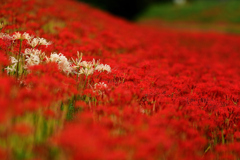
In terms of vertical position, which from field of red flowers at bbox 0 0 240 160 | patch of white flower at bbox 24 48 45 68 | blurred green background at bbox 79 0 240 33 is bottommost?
field of red flowers at bbox 0 0 240 160

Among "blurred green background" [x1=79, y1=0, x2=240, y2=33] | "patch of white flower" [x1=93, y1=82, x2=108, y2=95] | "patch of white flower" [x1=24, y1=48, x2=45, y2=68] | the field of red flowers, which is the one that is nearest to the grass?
"blurred green background" [x1=79, y1=0, x2=240, y2=33]

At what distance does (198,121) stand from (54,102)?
176 cm

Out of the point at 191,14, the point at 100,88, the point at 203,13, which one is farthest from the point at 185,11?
the point at 100,88

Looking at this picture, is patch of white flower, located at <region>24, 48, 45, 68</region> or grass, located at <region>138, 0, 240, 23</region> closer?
Result: patch of white flower, located at <region>24, 48, 45, 68</region>

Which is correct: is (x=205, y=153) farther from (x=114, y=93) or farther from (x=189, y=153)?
(x=114, y=93)

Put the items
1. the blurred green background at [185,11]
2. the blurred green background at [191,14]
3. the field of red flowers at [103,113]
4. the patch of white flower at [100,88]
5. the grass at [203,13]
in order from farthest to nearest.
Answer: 1. the grass at [203,13]
2. the blurred green background at [185,11]
3. the blurred green background at [191,14]
4. the patch of white flower at [100,88]
5. the field of red flowers at [103,113]

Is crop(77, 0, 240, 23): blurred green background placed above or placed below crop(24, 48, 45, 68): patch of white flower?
above

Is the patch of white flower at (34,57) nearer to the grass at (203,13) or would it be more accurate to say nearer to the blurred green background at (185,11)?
the blurred green background at (185,11)

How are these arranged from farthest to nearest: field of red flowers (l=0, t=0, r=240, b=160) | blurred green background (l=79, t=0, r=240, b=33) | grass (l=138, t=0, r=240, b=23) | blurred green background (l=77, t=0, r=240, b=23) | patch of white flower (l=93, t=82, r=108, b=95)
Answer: grass (l=138, t=0, r=240, b=23) < blurred green background (l=77, t=0, r=240, b=23) < blurred green background (l=79, t=0, r=240, b=33) < patch of white flower (l=93, t=82, r=108, b=95) < field of red flowers (l=0, t=0, r=240, b=160)

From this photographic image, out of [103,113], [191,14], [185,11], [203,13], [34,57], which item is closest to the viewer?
[103,113]

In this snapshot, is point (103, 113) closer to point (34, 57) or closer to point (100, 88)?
point (100, 88)

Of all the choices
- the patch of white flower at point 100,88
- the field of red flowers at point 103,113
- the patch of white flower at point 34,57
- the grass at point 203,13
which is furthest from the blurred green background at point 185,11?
the patch of white flower at point 100,88

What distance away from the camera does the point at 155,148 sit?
5.74ft

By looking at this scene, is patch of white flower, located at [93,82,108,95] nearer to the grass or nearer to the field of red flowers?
the field of red flowers
